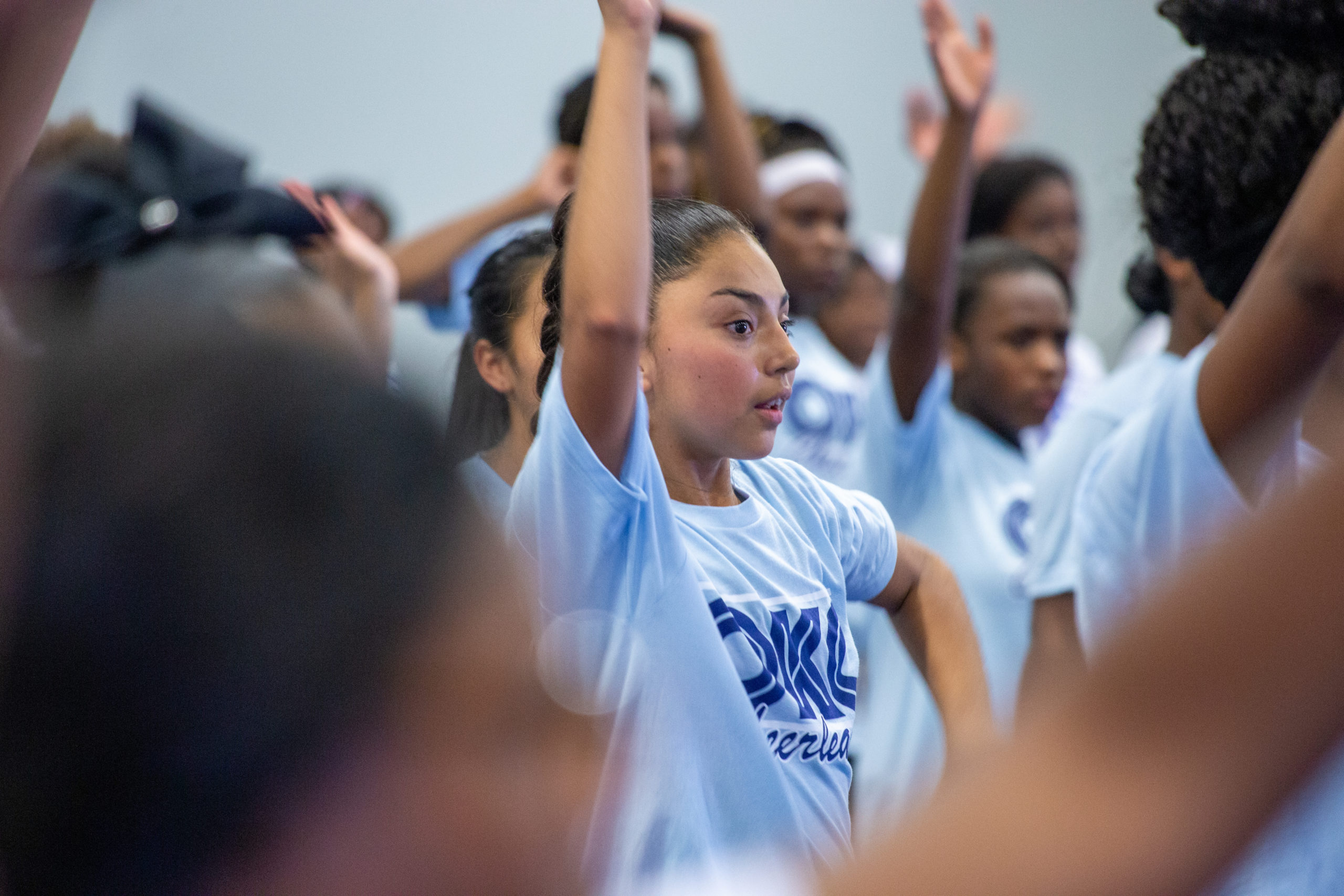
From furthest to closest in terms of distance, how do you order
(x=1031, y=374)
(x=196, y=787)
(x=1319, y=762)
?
(x=1031, y=374) < (x=196, y=787) < (x=1319, y=762)

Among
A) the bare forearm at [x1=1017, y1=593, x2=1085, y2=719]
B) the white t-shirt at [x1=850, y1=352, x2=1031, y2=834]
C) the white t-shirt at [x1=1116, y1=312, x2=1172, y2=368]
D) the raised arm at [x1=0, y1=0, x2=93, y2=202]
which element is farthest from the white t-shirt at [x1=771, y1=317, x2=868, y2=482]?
the raised arm at [x1=0, y1=0, x2=93, y2=202]

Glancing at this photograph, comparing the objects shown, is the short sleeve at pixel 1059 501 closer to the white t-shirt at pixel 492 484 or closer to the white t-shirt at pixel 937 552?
the white t-shirt at pixel 937 552

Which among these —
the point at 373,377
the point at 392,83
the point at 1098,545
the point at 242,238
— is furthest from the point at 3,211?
the point at 392,83

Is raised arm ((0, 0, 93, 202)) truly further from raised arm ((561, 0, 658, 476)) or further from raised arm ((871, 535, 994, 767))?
raised arm ((871, 535, 994, 767))

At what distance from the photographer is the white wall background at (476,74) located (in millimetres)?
3068

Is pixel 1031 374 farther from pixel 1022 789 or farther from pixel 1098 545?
pixel 1022 789

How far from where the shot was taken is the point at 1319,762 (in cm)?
33

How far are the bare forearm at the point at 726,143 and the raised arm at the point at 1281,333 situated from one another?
1269 millimetres

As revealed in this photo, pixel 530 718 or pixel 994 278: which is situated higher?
pixel 994 278

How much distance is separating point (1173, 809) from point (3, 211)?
86 cm

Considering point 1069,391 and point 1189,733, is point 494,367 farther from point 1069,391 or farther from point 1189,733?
point 1069,391

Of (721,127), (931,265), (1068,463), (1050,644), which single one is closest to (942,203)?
(931,265)

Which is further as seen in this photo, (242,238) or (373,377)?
(242,238)

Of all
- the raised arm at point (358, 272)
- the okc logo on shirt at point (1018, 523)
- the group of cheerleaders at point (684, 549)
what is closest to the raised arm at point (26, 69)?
the group of cheerleaders at point (684, 549)
